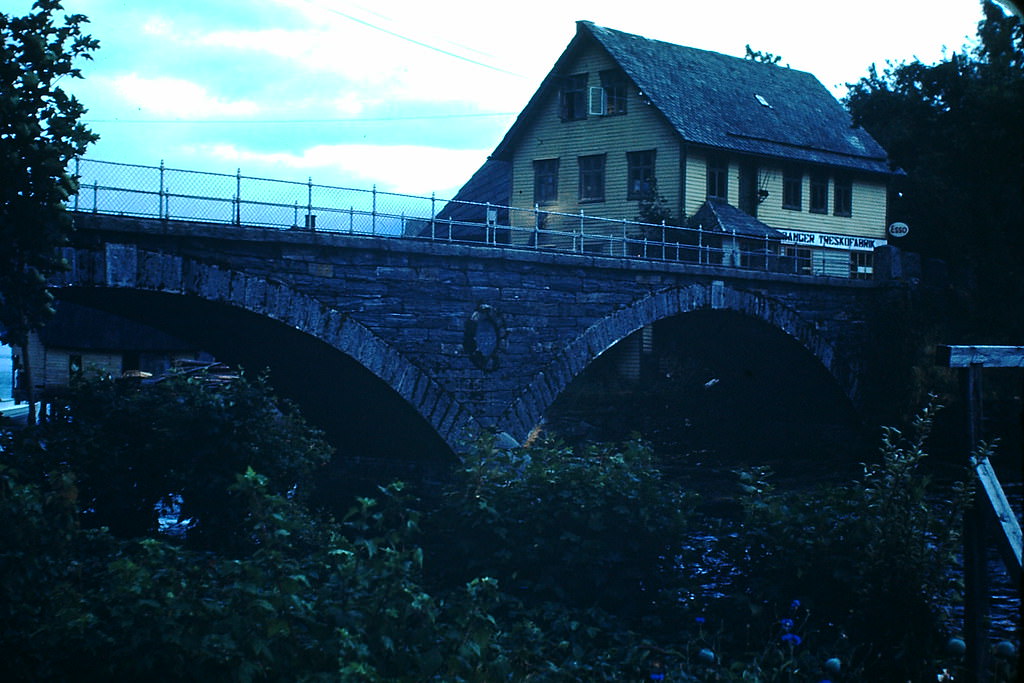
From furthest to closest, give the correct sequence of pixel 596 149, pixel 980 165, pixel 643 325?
pixel 596 149
pixel 980 165
pixel 643 325

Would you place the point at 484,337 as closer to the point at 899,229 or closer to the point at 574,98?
the point at 574,98

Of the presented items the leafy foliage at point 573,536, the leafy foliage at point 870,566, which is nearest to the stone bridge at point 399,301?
the leafy foliage at point 573,536

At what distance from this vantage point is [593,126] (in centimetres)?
3600

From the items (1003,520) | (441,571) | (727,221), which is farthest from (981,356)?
(727,221)

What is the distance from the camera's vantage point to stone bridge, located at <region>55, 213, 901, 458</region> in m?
13.8

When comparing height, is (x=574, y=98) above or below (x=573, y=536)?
above

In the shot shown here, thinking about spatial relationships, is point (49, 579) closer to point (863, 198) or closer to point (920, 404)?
point (920, 404)

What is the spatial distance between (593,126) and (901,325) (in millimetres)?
12155

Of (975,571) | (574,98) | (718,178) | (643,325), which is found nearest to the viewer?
(975,571)

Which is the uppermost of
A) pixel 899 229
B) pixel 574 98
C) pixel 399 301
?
pixel 574 98

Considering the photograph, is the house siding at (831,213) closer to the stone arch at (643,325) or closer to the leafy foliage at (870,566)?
the stone arch at (643,325)

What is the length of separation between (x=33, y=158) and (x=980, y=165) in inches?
1187

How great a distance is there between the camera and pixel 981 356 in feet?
29.6

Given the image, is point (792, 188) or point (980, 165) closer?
point (980, 165)
